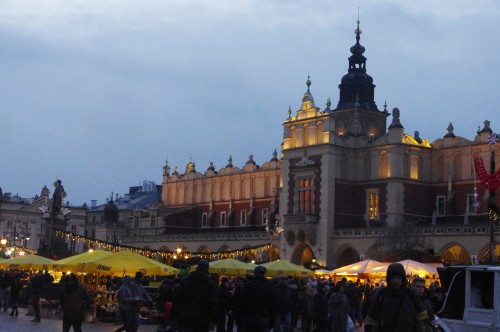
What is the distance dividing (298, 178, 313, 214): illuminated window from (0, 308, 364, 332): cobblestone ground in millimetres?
32232

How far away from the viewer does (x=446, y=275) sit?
53.1 feet

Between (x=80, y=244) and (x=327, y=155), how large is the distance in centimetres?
4711

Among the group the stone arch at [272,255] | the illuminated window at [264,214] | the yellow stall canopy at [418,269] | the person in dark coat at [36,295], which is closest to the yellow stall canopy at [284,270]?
the yellow stall canopy at [418,269]

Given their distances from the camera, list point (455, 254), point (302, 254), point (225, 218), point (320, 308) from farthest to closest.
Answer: point (225, 218), point (302, 254), point (455, 254), point (320, 308)

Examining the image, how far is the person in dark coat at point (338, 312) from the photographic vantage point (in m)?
19.6

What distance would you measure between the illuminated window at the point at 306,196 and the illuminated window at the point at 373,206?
413cm

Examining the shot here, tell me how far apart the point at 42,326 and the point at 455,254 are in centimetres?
3566

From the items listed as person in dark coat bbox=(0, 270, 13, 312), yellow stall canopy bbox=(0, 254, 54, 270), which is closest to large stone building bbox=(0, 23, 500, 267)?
yellow stall canopy bbox=(0, 254, 54, 270)

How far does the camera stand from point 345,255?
6031 cm

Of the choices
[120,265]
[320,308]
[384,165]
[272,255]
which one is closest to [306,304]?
[320,308]

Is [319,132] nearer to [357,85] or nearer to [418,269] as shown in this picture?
[357,85]

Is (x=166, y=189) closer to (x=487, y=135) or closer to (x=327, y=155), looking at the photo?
(x=327, y=155)

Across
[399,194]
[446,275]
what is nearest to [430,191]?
[399,194]

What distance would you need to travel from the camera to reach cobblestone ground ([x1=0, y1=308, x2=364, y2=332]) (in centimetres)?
2303
